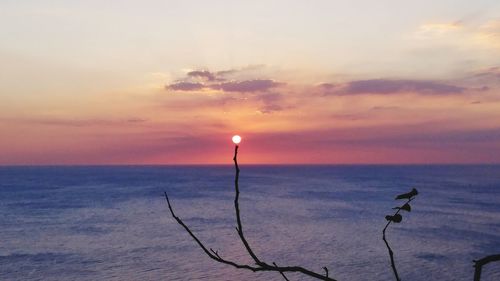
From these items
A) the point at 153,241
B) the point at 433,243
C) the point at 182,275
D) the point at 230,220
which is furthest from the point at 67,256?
the point at 433,243

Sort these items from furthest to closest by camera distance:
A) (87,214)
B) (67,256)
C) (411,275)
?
(87,214) → (67,256) → (411,275)

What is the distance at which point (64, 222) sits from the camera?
7181 centimetres

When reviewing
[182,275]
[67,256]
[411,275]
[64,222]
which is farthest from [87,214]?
[411,275]

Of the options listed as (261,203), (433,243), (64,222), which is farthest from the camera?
(261,203)

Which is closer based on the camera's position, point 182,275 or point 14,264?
point 182,275

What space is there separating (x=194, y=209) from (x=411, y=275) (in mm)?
54210

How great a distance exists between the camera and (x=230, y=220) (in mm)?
75375

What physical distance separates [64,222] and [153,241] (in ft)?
71.1

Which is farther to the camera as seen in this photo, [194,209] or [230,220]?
[194,209]

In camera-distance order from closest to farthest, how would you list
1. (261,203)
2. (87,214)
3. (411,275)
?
1. (411,275)
2. (87,214)
3. (261,203)

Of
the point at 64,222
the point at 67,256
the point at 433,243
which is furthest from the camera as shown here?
the point at 64,222

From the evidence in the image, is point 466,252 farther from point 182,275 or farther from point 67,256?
point 67,256

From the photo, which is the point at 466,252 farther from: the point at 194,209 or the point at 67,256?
the point at 194,209

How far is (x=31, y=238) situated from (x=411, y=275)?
4469cm
